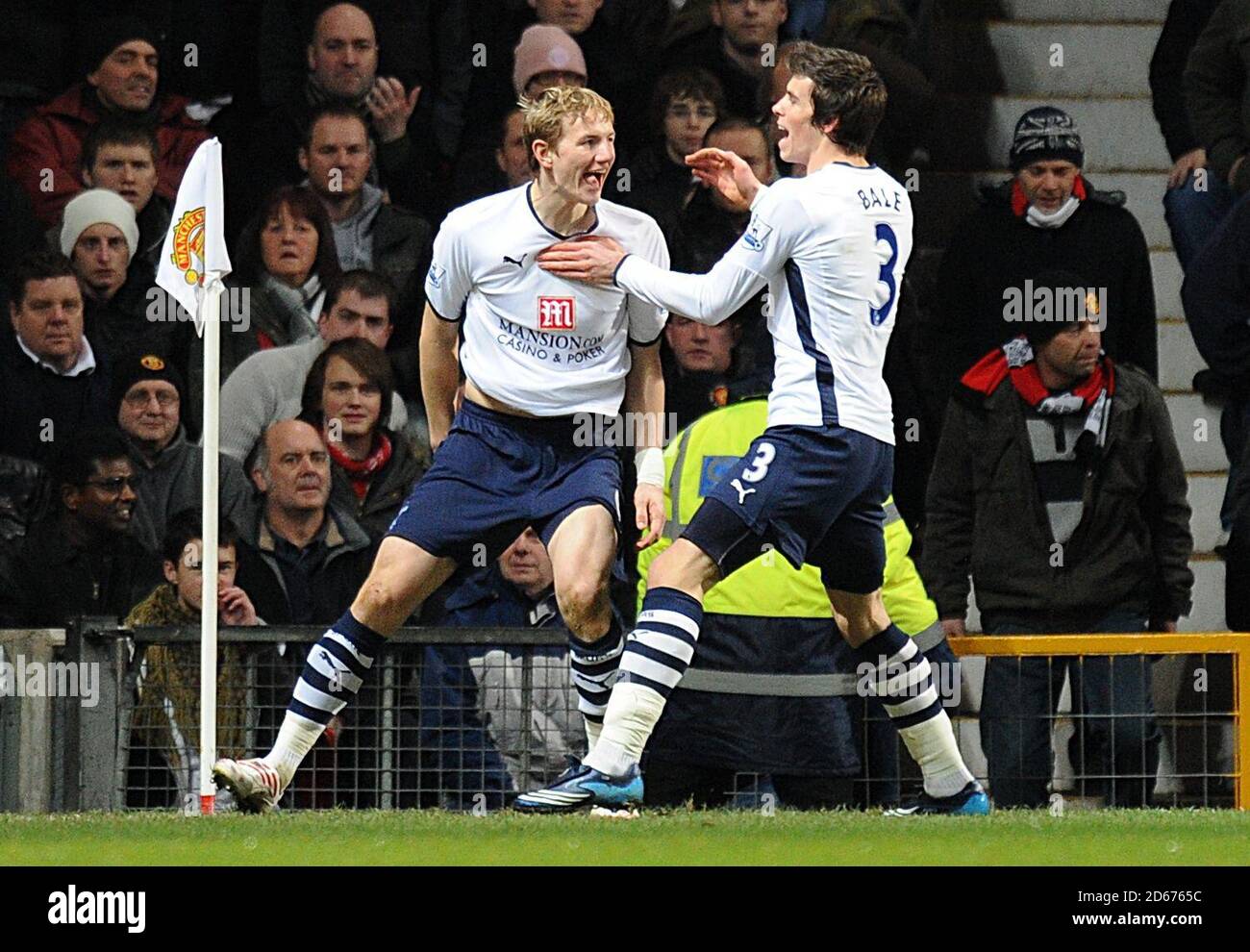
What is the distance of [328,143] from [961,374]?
300 cm

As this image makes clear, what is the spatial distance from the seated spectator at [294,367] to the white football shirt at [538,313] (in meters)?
2.86

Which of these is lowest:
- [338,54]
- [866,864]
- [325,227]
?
[866,864]

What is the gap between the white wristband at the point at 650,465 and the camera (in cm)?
764

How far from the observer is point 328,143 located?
10.8 m

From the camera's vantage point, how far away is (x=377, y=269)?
1089 centimetres

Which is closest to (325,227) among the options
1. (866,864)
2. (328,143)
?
(328,143)

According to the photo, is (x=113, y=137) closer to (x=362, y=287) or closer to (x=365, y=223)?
(x=365, y=223)

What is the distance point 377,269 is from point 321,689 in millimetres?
3653

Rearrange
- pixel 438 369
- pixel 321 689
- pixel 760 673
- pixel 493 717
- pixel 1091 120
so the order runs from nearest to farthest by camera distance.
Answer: pixel 321 689 < pixel 438 369 < pixel 760 673 < pixel 493 717 < pixel 1091 120

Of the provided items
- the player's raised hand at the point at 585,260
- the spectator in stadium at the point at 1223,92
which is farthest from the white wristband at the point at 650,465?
the spectator in stadium at the point at 1223,92

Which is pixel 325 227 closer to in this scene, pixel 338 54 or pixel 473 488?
pixel 338 54

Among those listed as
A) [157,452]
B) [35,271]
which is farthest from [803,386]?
[35,271]

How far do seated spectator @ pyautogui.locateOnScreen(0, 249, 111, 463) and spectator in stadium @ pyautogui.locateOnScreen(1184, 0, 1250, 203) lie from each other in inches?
201

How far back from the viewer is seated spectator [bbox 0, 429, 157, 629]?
420 inches
